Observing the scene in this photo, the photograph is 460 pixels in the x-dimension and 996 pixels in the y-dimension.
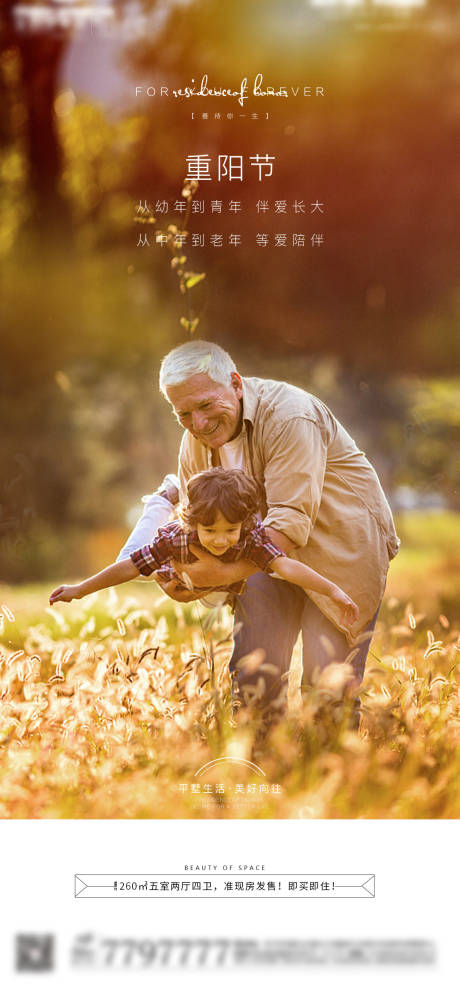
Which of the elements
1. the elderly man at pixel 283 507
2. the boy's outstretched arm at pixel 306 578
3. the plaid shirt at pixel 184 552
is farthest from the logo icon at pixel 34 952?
the boy's outstretched arm at pixel 306 578

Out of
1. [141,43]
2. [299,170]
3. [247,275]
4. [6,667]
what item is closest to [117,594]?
[6,667]

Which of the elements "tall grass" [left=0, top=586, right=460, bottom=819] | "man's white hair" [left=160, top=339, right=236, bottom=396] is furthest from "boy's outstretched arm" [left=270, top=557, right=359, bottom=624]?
"man's white hair" [left=160, top=339, right=236, bottom=396]

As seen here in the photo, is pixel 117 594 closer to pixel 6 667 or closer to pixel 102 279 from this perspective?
pixel 6 667

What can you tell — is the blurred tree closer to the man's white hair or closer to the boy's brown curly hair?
the man's white hair

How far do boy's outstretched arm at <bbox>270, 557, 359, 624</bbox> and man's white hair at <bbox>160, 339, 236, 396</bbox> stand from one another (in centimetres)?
56

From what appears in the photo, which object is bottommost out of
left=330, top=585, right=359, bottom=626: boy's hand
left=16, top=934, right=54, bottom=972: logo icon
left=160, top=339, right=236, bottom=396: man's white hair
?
left=16, top=934, right=54, bottom=972: logo icon

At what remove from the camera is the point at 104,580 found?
2.66m

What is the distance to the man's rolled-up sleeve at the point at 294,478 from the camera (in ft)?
8.27

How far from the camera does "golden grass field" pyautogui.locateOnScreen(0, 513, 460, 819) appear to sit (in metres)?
2.63

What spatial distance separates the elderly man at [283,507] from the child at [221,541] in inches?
1.7

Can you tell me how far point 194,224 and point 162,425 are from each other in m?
0.68

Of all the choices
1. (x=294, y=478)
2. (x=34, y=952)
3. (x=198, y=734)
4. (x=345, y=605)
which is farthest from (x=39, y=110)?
(x=34, y=952)

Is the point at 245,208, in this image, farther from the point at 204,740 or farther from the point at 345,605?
the point at 204,740

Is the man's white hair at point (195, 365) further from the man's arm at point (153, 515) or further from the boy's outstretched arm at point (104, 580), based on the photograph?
the boy's outstretched arm at point (104, 580)
